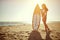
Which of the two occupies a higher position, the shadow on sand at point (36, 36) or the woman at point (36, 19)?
the woman at point (36, 19)

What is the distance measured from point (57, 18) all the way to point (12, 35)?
69 centimetres

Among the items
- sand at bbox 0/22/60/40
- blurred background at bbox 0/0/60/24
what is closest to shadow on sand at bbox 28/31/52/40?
sand at bbox 0/22/60/40

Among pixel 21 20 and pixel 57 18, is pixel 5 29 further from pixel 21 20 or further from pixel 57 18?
pixel 57 18

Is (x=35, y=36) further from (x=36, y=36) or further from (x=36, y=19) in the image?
(x=36, y=19)

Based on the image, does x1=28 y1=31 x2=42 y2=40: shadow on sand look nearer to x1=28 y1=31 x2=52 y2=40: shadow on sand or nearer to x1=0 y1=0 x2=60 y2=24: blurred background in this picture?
x1=28 y1=31 x2=52 y2=40: shadow on sand

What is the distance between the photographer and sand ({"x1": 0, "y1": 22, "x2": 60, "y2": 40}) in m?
1.89

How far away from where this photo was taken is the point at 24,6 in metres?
1.96

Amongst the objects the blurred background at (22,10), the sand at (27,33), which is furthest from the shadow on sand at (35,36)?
the blurred background at (22,10)

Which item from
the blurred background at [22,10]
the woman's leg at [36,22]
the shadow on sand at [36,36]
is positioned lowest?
the shadow on sand at [36,36]

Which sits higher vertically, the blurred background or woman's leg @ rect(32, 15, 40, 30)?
the blurred background

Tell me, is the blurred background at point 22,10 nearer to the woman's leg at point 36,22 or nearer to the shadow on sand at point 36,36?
the woman's leg at point 36,22

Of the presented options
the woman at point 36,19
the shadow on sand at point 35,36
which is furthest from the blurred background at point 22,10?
the shadow on sand at point 35,36

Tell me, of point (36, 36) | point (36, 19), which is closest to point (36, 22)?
point (36, 19)

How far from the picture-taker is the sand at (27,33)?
189cm
